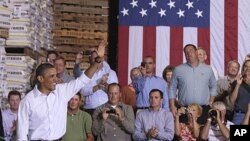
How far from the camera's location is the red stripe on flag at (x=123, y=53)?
13.8m

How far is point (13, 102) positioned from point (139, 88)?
81.8 inches

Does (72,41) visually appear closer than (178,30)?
No

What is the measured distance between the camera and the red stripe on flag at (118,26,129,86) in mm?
13812

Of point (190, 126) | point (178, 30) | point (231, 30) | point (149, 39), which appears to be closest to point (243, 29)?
point (231, 30)

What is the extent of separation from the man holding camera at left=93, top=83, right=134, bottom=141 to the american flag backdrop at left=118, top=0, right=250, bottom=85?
3820 millimetres

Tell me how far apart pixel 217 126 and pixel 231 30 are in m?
4.33

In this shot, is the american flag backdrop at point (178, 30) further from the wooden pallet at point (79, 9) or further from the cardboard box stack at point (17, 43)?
the cardboard box stack at point (17, 43)

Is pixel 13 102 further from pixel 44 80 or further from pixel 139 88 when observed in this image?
pixel 44 80

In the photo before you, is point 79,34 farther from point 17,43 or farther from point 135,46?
point 17,43

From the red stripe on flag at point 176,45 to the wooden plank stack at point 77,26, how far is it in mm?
1419

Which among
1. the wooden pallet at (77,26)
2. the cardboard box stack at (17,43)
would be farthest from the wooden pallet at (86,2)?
the cardboard box stack at (17,43)

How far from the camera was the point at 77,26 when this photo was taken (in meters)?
14.1

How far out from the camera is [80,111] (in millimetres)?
10195

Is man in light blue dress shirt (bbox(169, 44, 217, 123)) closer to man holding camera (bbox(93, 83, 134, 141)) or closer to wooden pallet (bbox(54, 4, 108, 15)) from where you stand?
man holding camera (bbox(93, 83, 134, 141))
